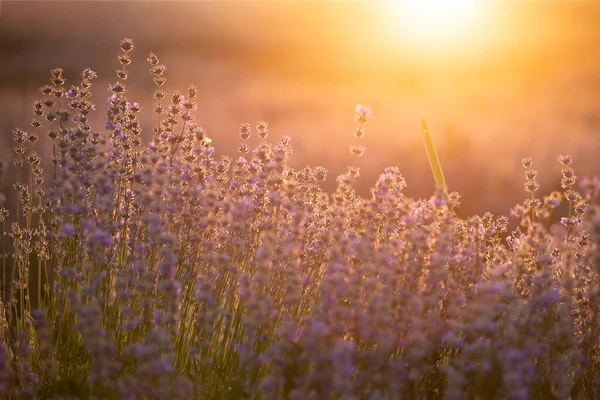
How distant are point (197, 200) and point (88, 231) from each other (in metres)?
0.48

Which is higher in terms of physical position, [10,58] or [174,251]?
[10,58]

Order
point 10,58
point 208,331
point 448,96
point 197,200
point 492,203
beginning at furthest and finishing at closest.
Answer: point 10,58
point 448,96
point 492,203
point 197,200
point 208,331

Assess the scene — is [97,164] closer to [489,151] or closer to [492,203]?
[492,203]

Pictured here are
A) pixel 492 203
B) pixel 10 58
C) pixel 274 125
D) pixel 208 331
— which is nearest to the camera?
pixel 208 331

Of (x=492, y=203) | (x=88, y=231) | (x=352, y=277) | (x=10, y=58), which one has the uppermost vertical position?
(x=10, y=58)

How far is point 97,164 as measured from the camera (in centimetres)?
252

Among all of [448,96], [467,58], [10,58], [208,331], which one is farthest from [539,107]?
[208,331]

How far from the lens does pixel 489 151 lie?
28.9 ft

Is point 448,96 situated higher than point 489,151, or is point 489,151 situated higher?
point 448,96

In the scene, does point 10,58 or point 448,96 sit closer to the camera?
point 448,96

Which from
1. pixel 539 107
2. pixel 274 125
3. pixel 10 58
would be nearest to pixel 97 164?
pixel 274 125

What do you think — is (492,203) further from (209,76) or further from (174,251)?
(209,76)

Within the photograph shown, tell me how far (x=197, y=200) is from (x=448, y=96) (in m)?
10.6

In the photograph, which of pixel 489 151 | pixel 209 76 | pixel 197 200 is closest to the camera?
pixel 197 200
